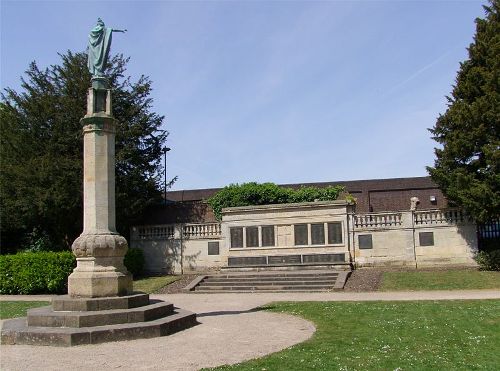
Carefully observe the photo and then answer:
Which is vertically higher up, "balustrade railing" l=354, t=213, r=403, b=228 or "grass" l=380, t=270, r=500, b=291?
"balustrade railing" l=354, t=213, r=403, b=228

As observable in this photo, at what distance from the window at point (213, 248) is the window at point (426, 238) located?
11235 mm

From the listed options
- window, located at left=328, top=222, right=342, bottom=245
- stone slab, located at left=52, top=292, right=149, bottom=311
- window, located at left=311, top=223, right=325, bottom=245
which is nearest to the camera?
stone slab, located at left=52, top=292, right=149, bottom=311

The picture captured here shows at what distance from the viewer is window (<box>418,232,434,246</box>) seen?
26.9 meters

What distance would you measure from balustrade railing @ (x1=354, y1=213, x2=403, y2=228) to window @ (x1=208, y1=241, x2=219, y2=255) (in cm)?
810

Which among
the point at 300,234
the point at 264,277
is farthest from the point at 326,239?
the point at 264,277

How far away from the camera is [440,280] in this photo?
74.4ft

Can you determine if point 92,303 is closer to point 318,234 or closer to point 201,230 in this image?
point 318,234

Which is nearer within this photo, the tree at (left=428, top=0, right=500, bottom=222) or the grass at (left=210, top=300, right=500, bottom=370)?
the grass at (left=210, top=300, right=500, bottom=370)

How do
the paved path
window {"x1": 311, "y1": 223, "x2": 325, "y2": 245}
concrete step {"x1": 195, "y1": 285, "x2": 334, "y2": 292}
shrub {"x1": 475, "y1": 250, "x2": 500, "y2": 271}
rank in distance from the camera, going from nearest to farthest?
1. the paved path
2. concrete step {"x1": 195, "y1": 285, "x2": 334, "y2": 292}
3. shrub {"x1": 475, "y1": 250, "x2": 500, "y2": 271}
4. window {"x1": 311, "y1": 223, "x2": 325, "y2": 245}

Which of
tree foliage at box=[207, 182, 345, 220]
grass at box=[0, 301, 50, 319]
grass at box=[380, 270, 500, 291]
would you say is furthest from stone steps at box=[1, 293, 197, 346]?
tree foliage at box=[207, 182, 345, 220]

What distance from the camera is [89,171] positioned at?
13.5m

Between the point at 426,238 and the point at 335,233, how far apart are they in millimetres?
4641

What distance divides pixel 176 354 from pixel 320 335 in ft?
10.6

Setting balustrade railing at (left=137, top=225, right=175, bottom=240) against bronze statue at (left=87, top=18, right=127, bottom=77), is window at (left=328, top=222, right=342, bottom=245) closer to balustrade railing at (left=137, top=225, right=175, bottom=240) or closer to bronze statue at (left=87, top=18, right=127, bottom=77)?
balustrade railing at (left=137, top=225, right=175, bottom=240)
